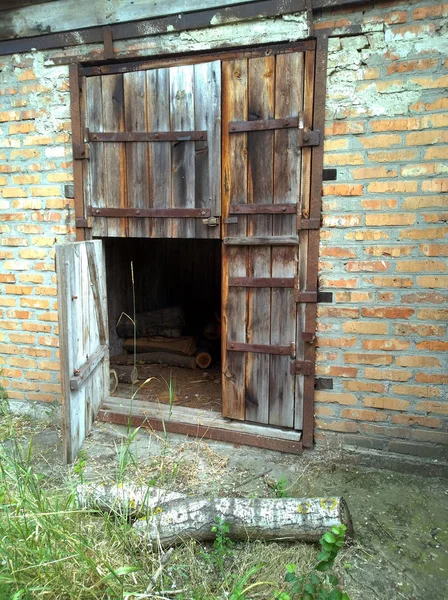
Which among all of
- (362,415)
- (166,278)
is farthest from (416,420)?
(166,278)

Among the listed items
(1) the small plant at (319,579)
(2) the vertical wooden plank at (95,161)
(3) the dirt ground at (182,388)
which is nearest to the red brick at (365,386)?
(3) the dirt ground at (182,388)

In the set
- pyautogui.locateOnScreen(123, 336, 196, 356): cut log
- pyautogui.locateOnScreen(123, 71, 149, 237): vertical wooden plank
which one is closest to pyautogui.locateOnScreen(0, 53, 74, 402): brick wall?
pyautogui.locateOnScreen(123, 71, 149, 237): vertical wooden plank

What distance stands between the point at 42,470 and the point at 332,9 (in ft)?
11.8

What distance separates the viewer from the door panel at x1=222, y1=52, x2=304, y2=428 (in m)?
3.05

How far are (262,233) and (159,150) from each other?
3.28 feet

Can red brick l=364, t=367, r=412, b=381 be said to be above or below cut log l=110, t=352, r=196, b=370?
above

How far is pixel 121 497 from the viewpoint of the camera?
2.44 m

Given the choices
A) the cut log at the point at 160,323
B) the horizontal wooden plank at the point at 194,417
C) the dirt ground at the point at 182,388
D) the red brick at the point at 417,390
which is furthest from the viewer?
the cut log at the point at 160,323

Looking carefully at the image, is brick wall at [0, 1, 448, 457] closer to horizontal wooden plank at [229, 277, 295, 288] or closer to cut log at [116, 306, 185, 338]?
horizontal wooden plank at [229, 277, 295, 288]

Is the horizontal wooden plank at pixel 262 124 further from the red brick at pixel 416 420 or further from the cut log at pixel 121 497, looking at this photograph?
the cut log at pixel 121 497

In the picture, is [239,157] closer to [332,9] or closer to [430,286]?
[332,9]


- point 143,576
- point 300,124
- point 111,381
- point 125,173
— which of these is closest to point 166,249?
point 111,381

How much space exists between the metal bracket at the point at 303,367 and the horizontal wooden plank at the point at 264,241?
2.81ft

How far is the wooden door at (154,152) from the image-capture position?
320cm
